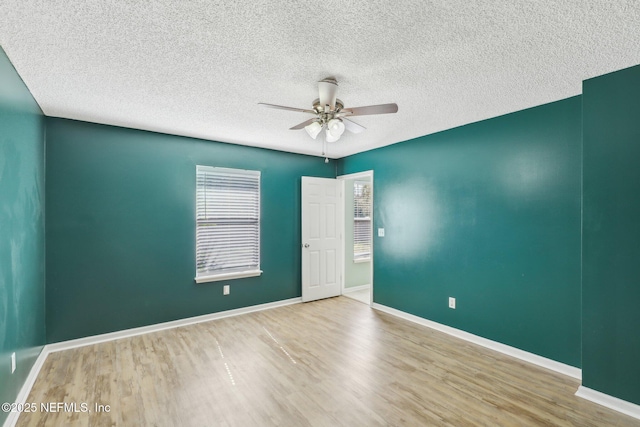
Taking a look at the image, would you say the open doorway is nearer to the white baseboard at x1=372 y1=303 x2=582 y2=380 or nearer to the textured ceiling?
the white baseboard at x1=372 y1=303 x2=582 y2=380

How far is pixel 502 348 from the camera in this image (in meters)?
3.13

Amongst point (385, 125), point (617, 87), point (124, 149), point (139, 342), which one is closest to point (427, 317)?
point (385, 125)

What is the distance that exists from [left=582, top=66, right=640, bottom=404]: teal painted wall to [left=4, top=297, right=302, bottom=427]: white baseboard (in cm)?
372

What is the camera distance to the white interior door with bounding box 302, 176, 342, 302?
16.4ft

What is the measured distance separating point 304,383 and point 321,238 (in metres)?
2.84

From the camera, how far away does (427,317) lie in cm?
395

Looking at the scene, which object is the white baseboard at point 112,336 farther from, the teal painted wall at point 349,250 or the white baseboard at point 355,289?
the teal painted wall at point 349,250

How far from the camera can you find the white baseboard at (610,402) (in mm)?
2152

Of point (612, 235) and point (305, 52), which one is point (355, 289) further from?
point (305, 52)

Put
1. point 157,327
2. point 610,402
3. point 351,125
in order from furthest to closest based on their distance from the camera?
point 157,327 < point 351,125 < point 610,402

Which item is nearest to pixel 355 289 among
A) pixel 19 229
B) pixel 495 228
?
pixel 495 228

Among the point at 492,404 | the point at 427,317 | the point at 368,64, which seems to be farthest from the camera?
the point at 427,317

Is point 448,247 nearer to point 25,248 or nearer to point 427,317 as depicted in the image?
point 427,317

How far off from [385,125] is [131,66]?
259 cm
